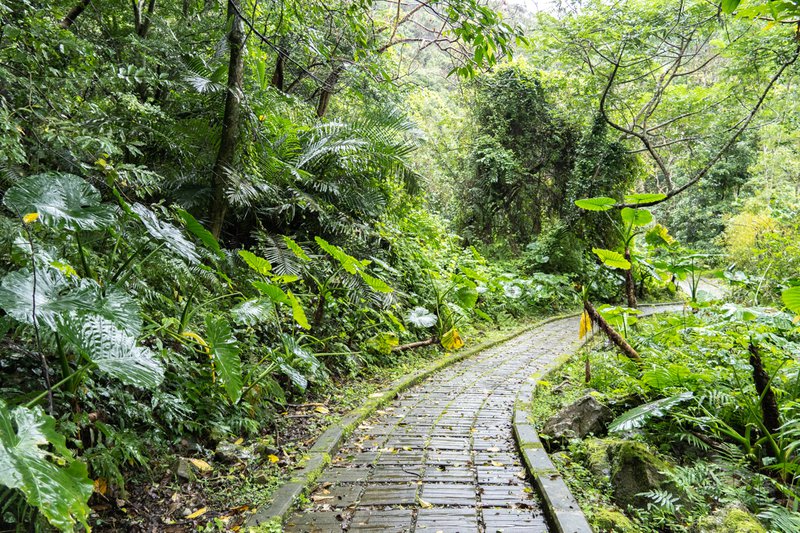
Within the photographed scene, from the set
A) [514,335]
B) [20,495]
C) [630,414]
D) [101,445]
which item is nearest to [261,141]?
[101,445]

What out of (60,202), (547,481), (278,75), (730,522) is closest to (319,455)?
(547,481)

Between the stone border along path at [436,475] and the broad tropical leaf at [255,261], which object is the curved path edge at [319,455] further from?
the broad tropical leaf at [255,261]

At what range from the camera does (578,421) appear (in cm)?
370

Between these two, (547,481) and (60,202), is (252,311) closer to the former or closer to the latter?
(60,202)

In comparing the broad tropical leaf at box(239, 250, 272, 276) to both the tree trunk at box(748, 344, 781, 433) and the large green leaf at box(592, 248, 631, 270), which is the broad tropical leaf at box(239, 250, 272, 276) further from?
the tree trunk at box(748, 344, 781, 433)

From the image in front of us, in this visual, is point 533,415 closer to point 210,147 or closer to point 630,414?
point 630,414

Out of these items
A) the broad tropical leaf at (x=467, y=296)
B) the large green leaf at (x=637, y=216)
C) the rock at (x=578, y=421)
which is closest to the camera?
the rock at (x=578, y=421)

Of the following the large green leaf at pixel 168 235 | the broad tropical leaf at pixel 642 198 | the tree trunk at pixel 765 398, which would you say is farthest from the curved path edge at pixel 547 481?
the large green leaf at pixel 168 235

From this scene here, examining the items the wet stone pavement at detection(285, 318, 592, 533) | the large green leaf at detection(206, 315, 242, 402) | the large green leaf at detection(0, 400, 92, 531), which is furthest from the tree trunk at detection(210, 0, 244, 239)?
the large green leaf at detection(0, 400, 92, 531)

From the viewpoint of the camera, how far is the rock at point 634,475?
2719mm

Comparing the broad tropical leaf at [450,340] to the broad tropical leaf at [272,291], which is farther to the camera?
the broad tropical leaf at [450,340]

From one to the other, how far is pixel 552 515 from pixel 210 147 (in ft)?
14.4

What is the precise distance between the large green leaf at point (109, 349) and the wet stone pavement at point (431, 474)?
1111 mm

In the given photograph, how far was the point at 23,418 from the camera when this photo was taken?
5.01ft
